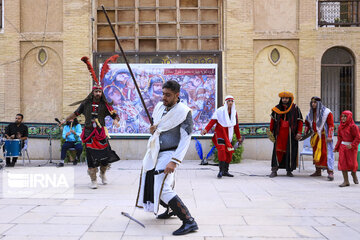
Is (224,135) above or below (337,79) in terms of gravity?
below

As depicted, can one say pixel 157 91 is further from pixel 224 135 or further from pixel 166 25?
pixel 224 135

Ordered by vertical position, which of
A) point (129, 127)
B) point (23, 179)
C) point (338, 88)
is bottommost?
point (23, 179)

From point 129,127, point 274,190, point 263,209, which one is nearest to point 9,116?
point 129,127

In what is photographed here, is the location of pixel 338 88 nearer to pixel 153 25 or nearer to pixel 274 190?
pixel 153 25

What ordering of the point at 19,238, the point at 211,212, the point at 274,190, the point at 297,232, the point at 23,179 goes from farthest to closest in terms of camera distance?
the point at 23,179
the point at 274,190
the point at 211,212
the point at 297,232
the point at 19,238

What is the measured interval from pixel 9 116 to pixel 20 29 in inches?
111

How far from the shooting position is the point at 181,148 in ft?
15.5

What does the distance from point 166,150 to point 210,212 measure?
1304 mm

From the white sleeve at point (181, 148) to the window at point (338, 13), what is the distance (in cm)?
1034

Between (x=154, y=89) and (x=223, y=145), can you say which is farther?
(x=154, y=89)

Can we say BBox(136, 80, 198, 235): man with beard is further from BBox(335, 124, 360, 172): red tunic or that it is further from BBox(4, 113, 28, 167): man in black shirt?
BBox(4, 113, 28, 167): man in black shirt

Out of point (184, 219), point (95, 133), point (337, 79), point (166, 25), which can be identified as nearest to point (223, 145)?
point (95, 133)

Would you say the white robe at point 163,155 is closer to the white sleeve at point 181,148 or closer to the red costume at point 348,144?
the white sleeve at point 181,148

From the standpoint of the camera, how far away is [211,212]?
568 centimetres
